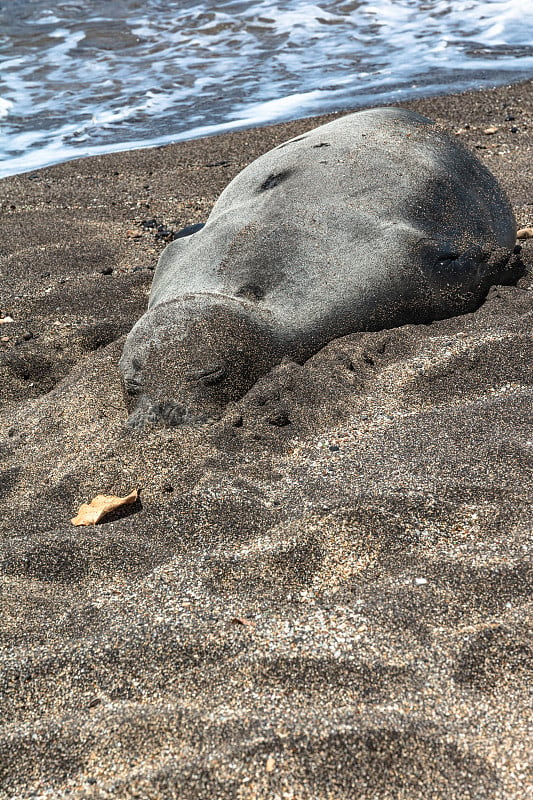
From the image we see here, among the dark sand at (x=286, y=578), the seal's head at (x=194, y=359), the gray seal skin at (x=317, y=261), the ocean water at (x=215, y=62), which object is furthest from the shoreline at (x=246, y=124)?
the seal's head at (x=194, y=359)

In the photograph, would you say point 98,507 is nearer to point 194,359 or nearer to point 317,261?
point 194,359

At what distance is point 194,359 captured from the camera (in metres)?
2.91

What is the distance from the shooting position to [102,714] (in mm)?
1792

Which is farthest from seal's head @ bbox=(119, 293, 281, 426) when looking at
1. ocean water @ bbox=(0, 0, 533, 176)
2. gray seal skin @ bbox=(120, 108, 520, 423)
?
ocean water @ bbox=(0, 0, 533, 176)

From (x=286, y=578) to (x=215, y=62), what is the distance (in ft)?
26.3

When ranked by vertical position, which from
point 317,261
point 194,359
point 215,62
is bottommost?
point 194,359

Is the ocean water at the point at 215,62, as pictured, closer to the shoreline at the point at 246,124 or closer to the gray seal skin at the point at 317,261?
the shoreline at the point at 246,124

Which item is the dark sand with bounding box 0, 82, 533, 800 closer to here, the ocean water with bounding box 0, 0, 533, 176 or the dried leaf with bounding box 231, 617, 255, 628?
the dried leaf with bounding box 231, 617, 255, 628

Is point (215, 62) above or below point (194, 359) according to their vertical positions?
above

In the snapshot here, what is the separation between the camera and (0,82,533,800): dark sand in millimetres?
1654

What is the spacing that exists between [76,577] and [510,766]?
1215 millimetres

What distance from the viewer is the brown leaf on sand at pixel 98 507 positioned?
2.45 meters

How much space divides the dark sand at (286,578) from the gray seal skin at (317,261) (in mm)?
106

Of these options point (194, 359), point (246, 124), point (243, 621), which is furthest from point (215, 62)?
point (243, 621)
